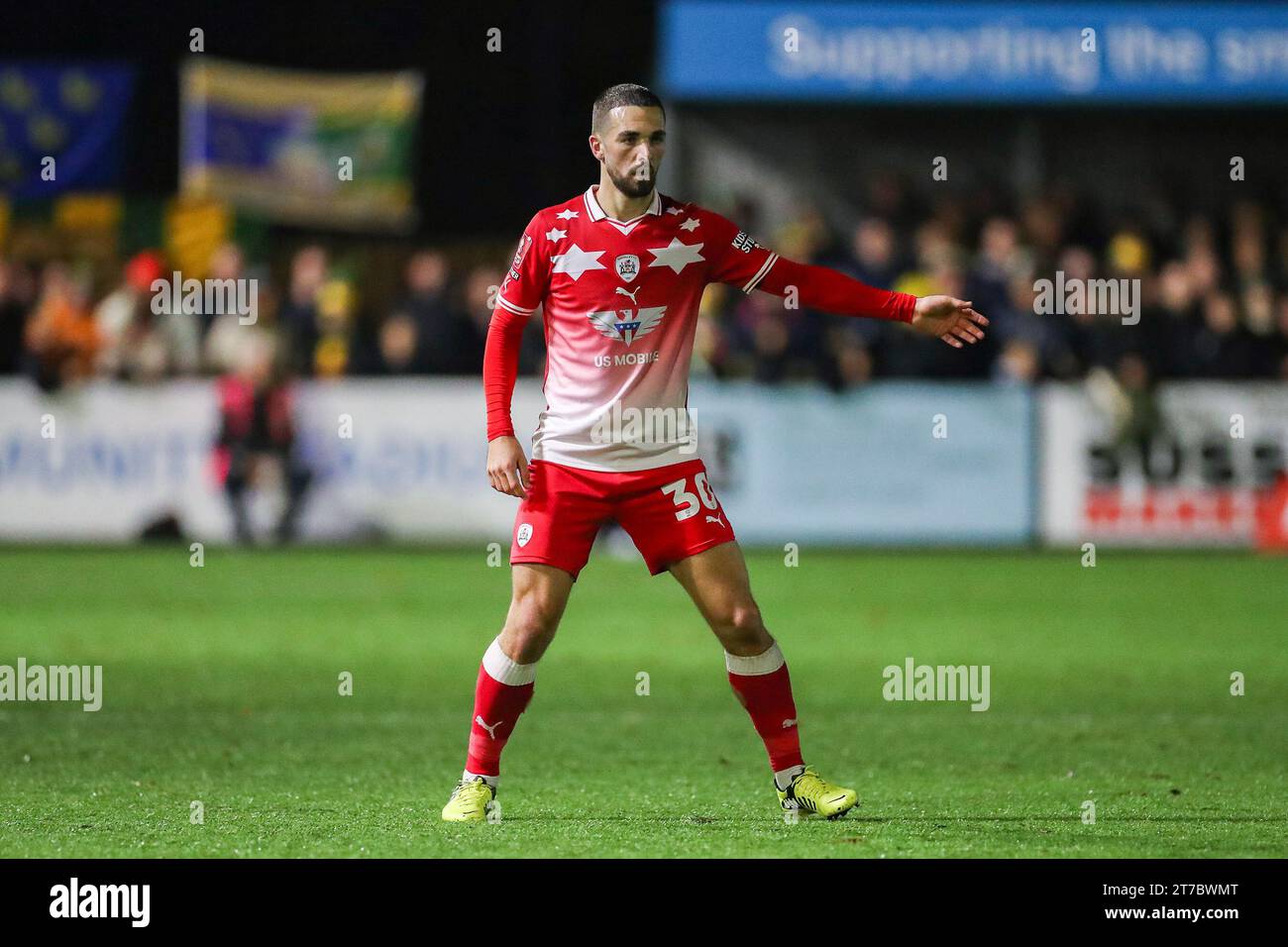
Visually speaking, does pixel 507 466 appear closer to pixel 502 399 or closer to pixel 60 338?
pixel 502 399

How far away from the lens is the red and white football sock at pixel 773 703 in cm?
736

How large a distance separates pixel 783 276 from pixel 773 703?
1436 mm

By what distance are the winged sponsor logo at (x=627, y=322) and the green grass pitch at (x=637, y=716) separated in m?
1.59

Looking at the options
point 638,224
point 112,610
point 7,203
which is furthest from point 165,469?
point 638,224

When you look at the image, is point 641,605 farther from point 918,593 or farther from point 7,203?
point 7,203

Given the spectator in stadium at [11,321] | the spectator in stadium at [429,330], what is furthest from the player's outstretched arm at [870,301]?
the spectator in stadium at [11,321]

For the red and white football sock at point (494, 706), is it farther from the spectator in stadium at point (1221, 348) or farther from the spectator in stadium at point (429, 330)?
the spectator in stadium at point (1221, 348)

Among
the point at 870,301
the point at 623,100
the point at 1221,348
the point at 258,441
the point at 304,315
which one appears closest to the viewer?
the point at 623,100

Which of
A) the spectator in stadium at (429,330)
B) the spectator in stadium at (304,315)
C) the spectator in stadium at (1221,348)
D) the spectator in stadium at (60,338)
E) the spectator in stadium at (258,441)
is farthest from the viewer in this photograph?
the spectator in stadium at (304,315)

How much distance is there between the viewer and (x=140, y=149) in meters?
26.2

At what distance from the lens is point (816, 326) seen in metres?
20.0

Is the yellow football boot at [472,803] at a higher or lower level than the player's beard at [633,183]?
lower

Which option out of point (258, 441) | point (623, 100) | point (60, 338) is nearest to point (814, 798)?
point (623, 100)

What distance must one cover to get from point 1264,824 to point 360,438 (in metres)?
13.1
